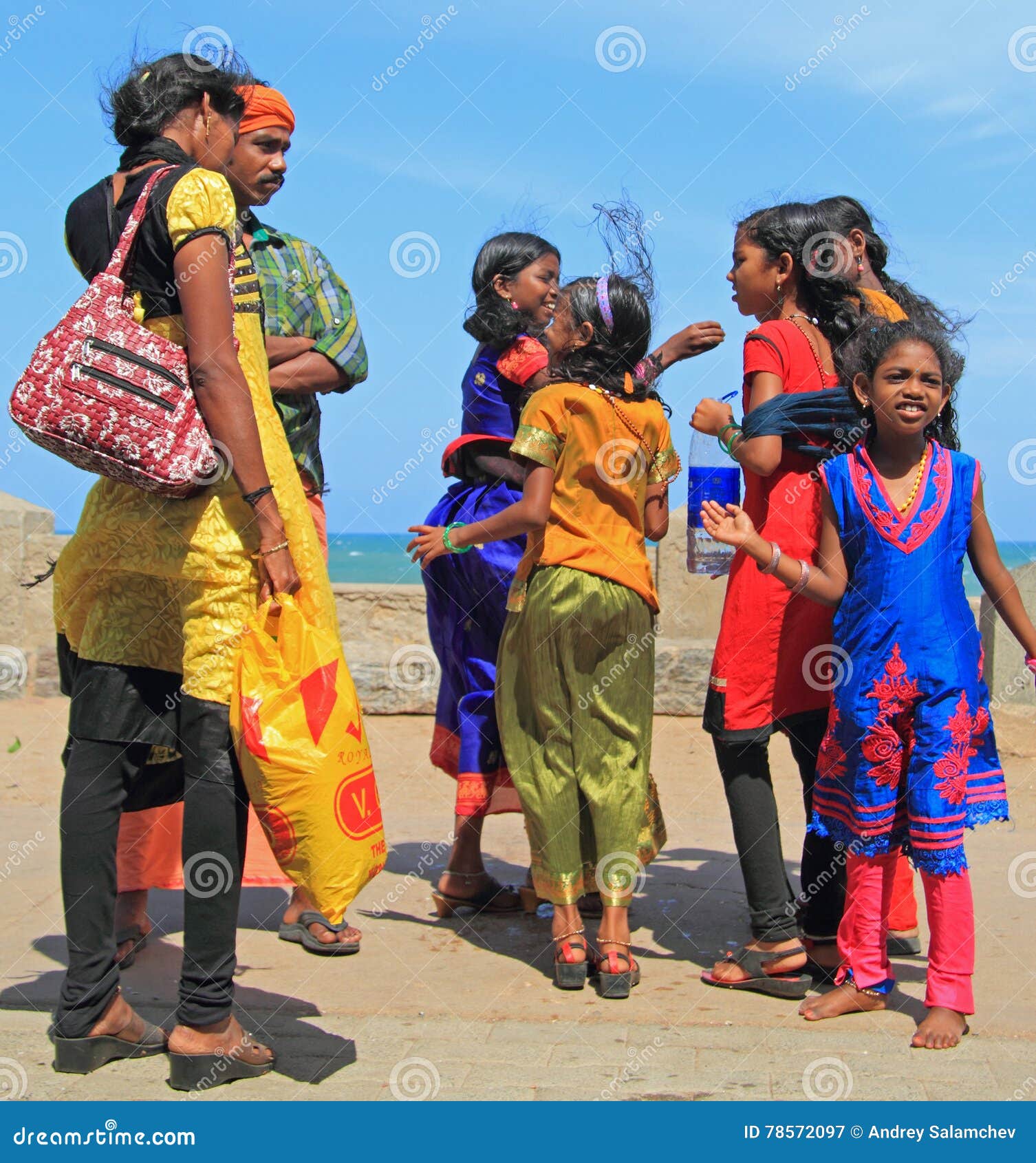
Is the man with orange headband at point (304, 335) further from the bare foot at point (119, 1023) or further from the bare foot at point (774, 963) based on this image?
the bare foot at point (774, 963)

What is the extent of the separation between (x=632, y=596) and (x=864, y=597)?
71 centimetres

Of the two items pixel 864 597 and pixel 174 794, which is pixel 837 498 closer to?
pixel 864 597

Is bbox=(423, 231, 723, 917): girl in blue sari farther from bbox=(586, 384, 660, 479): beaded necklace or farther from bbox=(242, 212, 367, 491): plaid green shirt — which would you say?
bbox=(586, 384, 660, 479): beaded necklace

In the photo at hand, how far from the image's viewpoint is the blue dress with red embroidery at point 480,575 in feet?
14.5

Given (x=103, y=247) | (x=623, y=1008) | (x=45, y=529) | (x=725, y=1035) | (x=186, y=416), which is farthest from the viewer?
(x=45, y=529)

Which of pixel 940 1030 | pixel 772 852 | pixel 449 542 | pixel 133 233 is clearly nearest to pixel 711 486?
pixel 449 542

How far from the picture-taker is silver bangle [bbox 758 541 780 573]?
11.2 ft

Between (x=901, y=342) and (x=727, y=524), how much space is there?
2.15 feet

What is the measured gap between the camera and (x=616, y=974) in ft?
12.0

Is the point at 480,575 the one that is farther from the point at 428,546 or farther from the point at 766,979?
the point at 766,979

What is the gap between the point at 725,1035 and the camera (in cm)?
332

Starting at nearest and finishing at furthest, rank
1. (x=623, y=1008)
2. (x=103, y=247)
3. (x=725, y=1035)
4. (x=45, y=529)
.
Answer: (x=103, y=247)
(x=725, y=1035)
(x=623, y=1008)
(x=45, y=529)

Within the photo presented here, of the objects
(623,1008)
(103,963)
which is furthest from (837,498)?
(103,963)

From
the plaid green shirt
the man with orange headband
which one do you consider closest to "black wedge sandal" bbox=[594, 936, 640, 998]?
the man with orange headband
